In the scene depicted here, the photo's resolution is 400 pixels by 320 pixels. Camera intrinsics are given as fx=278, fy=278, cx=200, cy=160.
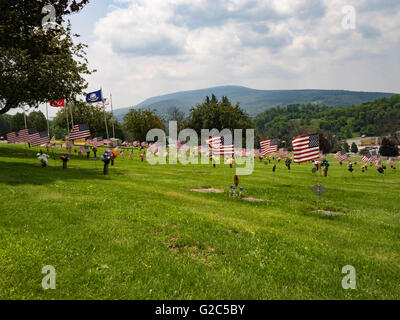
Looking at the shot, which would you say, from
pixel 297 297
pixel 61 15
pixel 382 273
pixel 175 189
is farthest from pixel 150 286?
pixel 61 15

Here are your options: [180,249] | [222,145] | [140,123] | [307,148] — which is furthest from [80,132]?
[140,123]

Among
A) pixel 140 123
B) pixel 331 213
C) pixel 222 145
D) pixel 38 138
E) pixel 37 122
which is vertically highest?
pixel 37 122

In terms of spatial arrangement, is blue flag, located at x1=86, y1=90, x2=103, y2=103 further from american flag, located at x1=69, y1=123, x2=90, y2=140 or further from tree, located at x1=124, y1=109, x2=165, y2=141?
tree, located at x1=124, y1=109, x2=165, y2=141

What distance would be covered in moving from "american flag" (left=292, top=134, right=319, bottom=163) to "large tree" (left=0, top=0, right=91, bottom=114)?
17451 millimetres

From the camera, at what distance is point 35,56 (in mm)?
18594

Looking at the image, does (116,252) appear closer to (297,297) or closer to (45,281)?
(45,281)

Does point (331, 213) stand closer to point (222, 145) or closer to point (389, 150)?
point (222, 145)

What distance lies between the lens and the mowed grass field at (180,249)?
19.5 feet

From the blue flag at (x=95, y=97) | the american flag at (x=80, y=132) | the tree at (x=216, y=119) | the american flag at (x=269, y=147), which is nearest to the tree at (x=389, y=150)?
the tree at (x=216, y=119)

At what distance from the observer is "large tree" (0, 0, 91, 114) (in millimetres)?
17453

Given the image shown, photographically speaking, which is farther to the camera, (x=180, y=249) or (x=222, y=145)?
(x=222, y=145)

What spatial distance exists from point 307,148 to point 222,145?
560 cm

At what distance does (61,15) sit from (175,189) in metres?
14.2

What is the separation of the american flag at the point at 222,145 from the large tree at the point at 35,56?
12.4 metres
